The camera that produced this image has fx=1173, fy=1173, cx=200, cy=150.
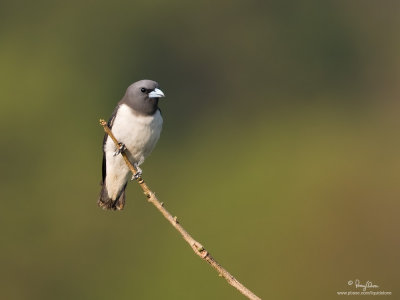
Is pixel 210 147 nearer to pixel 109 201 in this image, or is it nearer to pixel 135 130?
pixel 109 201

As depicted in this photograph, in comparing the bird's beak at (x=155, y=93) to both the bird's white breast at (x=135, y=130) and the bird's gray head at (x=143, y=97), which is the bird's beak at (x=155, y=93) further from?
the bird's white breast at (x=135, y=130)

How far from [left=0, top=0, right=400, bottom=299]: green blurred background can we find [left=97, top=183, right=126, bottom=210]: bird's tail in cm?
1246

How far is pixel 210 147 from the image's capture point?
42.0 metres

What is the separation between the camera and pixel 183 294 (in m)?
27.4

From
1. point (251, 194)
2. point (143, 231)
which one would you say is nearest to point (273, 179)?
point (251, 194)

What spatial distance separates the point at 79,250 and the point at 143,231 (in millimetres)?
1890

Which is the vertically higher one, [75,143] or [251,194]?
[75,143]

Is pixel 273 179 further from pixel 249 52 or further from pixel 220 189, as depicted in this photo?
pixel 249 52

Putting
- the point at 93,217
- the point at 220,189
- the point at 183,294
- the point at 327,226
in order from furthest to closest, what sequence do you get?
1. the point at 220,189
2. the point at 93,217
3. the point at 327,226
4. the point at 183,294

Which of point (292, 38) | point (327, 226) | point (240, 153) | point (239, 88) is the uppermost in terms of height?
point (292, 38)

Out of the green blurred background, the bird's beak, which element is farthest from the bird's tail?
the green blurred background

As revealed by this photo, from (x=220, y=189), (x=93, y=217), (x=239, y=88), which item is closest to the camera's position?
(x=93, y=217)

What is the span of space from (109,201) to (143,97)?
157 cm

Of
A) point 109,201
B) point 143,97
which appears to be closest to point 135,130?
point 143,97
